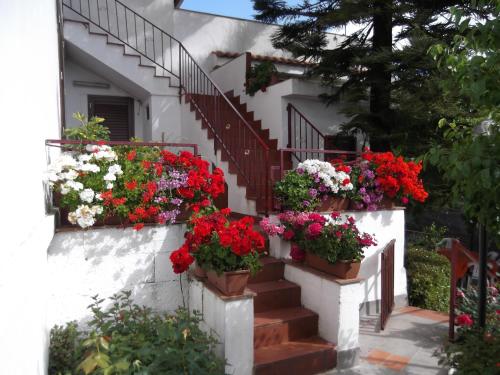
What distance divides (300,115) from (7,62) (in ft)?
20.5

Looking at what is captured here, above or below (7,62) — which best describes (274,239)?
below

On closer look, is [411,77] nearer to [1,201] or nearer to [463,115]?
[463,115]

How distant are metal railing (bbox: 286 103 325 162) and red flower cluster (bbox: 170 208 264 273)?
4130 millimetres

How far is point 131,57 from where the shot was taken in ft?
25.2

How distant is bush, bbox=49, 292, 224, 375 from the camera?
2777mm

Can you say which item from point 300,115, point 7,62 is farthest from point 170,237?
point 300,115

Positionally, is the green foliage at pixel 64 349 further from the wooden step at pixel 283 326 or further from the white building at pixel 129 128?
the wooden step at pixel 283 326

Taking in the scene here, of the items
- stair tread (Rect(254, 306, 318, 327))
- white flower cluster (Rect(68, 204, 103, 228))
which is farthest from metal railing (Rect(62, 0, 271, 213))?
white flower cluster (Rect(68, 204, 103, 228))

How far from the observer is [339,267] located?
3969 millimetres

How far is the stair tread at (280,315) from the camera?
395 cm

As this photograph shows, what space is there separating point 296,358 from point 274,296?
0.78m

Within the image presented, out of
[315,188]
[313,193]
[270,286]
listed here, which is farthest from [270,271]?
[315,188]

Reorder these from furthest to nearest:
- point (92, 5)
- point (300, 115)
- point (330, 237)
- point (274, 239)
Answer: point (92, 5)
point (300, 115)
point (274, 239)
point (330, 237)

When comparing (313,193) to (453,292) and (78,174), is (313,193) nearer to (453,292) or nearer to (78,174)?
(453,292)
